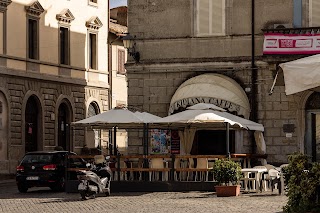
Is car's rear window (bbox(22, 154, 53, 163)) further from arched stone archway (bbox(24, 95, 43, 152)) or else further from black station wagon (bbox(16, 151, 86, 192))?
arched stone archway (bbox(24, 95, 43, 152))

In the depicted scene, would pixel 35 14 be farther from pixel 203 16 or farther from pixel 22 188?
pixel 22 188

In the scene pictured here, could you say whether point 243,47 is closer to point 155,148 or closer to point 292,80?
point 155,148

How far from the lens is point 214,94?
104 ft

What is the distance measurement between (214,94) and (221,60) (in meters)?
1.62

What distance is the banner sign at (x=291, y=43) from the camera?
31078 mm

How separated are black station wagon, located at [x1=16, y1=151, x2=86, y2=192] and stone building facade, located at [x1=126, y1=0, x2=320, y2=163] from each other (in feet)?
12.4

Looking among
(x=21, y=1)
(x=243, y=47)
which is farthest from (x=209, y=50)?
(x=21, y=1)

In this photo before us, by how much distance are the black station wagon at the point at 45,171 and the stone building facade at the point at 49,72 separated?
8.70 m

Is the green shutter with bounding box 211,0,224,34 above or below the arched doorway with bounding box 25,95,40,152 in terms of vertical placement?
above

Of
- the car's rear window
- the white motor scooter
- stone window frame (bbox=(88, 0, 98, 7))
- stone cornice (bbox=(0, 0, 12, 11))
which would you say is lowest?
the white motor scooter

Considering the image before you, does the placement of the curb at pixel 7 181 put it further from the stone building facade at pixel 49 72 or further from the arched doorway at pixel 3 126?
the arched doorway at pixel 3 126

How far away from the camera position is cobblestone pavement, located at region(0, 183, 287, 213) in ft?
70.0

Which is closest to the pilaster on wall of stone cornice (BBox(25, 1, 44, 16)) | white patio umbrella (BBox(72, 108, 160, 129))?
white patio umbrella (BBox(72, 108, 160, 129))

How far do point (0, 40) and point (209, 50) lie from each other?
12.9 meters
